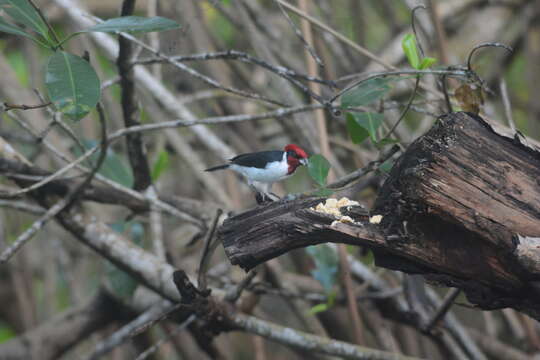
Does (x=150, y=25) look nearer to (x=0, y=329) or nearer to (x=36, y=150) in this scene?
(x=36, y=150)

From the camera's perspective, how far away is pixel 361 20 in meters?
4.22

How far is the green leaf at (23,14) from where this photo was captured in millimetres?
1629

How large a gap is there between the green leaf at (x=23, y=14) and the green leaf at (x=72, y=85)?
0.10 meters

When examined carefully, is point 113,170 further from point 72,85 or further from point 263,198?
point 72,85

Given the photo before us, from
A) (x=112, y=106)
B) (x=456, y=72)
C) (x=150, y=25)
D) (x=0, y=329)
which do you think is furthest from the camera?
(x=0, y=329)

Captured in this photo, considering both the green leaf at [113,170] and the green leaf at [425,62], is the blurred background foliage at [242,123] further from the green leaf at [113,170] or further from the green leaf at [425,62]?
the green leaf at [425,62]

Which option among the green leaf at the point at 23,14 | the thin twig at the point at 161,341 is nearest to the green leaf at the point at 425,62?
the green leaf at the point at 23,14

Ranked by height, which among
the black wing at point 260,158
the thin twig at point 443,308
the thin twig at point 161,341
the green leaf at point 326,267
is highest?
the black wing at point 260,158

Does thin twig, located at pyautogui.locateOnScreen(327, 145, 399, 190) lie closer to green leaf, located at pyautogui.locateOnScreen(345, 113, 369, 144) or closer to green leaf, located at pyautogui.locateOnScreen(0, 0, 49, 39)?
green leaf, located at pyautogui.locateOnScreen(345, 113, 369, 144)

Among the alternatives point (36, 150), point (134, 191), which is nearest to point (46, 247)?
point (36, 150)

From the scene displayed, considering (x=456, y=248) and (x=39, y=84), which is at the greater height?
(x=39, y=84)

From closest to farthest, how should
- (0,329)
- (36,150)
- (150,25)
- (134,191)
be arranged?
1. (150,25)
2. (134,191)
3. (36,150)
4. (0,329)

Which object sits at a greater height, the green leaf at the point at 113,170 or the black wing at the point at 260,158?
the green leaf at the point at 113,170

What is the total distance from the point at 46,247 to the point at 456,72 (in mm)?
3184
